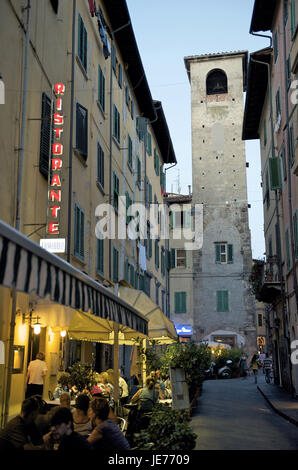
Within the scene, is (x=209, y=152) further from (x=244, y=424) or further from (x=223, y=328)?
(x=244, y=424)

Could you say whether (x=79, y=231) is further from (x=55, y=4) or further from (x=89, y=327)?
(x=55, y=4)

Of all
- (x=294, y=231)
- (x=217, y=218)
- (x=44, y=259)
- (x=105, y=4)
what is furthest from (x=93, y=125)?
(x=217, y=218)

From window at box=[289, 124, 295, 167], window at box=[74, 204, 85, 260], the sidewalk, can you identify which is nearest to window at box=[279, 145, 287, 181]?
window at box=[289, 124, 295, 167]

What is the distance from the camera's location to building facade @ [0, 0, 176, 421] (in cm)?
1029

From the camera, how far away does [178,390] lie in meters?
12.1

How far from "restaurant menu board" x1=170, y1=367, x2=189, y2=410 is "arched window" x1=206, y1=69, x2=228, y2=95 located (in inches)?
1360

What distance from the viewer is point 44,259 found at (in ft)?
14.5

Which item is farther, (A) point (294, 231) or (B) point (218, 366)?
(B) point (218, 366)

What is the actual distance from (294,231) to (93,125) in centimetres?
758

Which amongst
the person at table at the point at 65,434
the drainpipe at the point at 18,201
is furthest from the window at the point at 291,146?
the person at table at the point at 65,434

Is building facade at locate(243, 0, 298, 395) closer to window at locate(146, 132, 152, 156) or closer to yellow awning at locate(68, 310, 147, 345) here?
window at locate(146, 132, 152, 156)

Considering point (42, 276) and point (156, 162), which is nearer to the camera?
point (42, 276)

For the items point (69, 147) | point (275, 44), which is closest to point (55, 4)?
point (69, 147)
